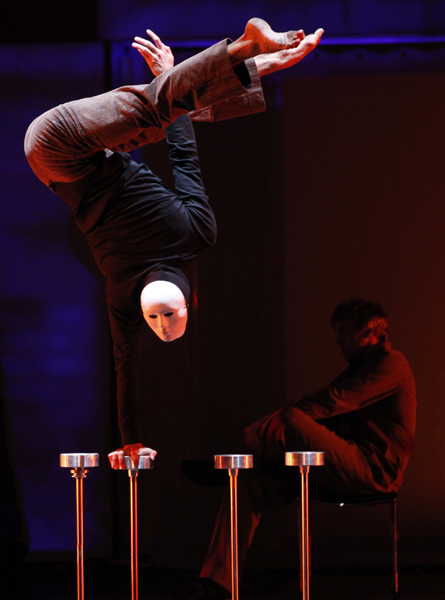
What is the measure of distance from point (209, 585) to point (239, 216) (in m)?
2.02

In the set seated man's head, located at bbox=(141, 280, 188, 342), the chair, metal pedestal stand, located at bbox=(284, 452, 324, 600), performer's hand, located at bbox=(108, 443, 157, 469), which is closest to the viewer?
seated man's head, located at bbox=(141, 280, 188, 342)

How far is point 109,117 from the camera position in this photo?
2.21 metres

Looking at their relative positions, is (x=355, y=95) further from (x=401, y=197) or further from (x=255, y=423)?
(x=255, y=423)

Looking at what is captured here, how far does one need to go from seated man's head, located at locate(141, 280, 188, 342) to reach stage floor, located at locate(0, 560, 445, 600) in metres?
2.06

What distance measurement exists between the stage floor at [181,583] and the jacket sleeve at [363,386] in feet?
3.00

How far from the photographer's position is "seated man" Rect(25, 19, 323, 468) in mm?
2096

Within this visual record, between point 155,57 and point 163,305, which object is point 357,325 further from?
point 155,57

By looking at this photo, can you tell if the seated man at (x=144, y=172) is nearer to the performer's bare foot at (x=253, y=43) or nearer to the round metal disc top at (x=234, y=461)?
the performer's bare foot at (x=253, y=43)

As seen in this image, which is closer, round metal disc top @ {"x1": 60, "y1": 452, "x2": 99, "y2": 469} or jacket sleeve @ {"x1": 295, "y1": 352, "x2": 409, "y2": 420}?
round metal disc top @ {"x1": 60, "y1": 452, "x2": 99, "y2": 469}

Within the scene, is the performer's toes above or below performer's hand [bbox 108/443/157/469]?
above

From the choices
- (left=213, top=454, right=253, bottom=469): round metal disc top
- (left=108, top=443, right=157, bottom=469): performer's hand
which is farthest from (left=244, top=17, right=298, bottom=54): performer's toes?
(left=108, top=443, right=157, bottom=469): performer's hand

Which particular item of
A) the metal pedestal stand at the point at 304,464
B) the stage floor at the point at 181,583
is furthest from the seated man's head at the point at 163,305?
the stage floor at the point at 181,583

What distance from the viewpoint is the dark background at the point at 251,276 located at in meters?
4.00

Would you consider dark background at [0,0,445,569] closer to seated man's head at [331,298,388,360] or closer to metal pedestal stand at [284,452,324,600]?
seated man's head at [331,298,388,360]
